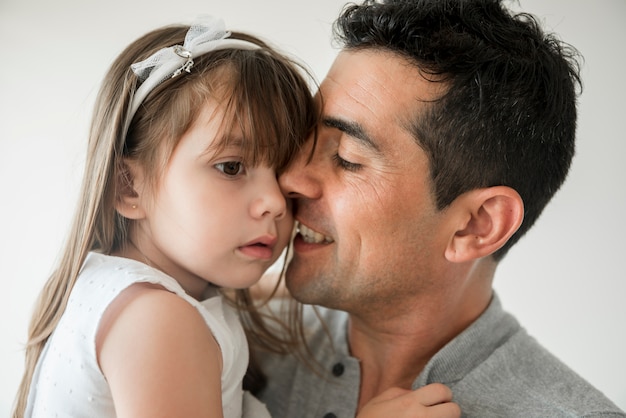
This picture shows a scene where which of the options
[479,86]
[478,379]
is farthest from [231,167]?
[478,379]

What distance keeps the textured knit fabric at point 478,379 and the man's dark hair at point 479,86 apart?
39cm

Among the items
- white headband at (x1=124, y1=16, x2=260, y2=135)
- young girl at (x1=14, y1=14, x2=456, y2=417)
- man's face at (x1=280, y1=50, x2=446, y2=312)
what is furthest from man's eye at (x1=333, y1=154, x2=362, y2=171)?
white headband at (x1=124, y1=16, x2=260, y2=135)

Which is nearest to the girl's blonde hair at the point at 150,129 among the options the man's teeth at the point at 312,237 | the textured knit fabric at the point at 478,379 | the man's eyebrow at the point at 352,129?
the man's eyebrow at the point at 352,129

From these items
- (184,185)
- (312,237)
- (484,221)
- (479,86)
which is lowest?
(312,237)

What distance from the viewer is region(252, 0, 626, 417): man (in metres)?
1.74

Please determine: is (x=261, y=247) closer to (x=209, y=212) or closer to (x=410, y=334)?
(x=209, y=212)

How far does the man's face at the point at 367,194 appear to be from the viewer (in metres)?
1.75

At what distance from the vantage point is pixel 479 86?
1.73 meters

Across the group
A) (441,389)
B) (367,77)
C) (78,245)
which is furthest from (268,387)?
(367,77)

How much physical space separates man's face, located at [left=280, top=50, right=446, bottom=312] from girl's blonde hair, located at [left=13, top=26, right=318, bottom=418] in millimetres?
143

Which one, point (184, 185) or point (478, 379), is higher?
point (184, 185)

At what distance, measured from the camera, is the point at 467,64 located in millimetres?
1733

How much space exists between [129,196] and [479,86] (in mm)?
910

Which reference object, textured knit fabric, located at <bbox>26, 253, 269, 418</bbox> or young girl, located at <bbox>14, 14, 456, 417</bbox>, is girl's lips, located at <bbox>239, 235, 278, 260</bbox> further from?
textured knit fabric, located at <bbox>26, 253, 269, 418</bbox>
